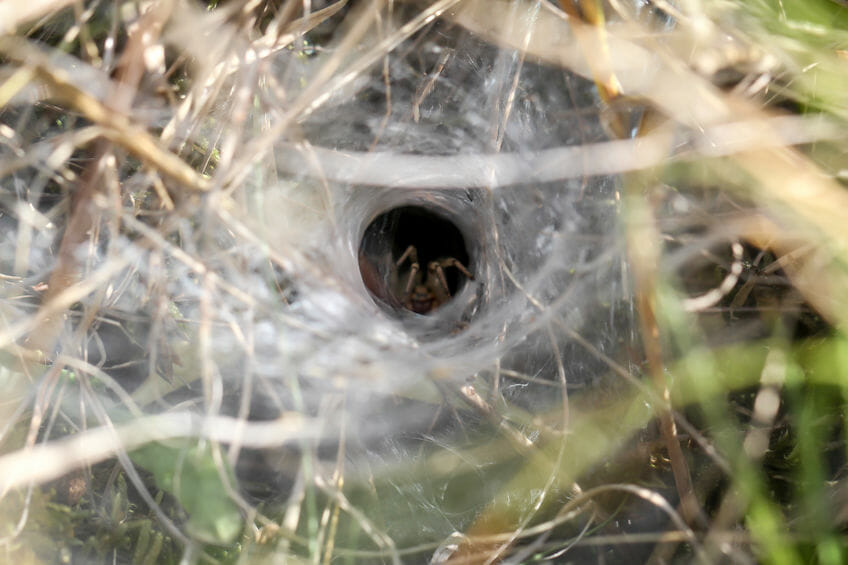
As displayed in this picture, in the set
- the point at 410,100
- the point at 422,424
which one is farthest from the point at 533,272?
the point at 410,100

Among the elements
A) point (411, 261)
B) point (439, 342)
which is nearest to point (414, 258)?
point (411, 261)

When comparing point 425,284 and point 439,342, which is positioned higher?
point 439,342

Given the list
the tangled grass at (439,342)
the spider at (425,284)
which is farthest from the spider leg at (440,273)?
the tangled grass at (439,342)

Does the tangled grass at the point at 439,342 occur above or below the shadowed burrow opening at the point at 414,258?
above

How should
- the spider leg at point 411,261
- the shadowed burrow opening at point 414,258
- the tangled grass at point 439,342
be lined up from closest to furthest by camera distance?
1. the tangled grass at point 439,342
2. the shadowed burrow opening at point 414,258
3. the spider leg at point 411,261

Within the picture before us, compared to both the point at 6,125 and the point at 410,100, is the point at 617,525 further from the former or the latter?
the point at 6,125

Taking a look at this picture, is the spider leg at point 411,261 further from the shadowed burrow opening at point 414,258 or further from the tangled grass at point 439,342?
the tangled grass at point 439,342

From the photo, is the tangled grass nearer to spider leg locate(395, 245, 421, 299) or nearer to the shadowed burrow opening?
the shadowed burrow opening

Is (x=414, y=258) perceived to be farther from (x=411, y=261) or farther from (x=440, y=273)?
(x=440, y=273)

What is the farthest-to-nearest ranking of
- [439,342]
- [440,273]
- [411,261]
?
[411,261] < [440,273] < [439,342]
